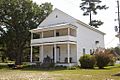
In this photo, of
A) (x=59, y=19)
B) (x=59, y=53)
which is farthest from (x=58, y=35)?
(x=59, y=53)

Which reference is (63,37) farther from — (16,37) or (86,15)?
(86,15)

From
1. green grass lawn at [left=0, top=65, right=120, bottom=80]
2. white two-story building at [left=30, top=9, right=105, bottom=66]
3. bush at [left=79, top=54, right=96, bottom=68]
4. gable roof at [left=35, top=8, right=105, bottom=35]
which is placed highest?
gable roof at [left=35, top=8, right=105, bottom=35]

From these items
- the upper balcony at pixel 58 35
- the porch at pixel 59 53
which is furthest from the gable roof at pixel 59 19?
the porch at pixel 59 53

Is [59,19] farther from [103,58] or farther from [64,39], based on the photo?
[103,58]

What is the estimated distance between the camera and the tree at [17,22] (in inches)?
1960

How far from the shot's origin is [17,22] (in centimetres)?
5025

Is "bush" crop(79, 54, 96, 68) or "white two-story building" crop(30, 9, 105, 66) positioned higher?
"white two-story building" crop(30, 9, 105, 66)

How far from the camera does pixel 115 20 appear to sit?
4628 centimetres

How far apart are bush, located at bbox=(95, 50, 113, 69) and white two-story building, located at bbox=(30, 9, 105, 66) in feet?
14.4

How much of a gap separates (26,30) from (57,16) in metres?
9.17

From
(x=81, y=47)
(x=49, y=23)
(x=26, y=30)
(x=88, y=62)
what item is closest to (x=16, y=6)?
(x=26, y=30)

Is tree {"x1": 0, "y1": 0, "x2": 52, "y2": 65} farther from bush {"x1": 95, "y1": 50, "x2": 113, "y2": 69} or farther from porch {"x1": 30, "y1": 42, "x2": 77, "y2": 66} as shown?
bush {"x1": 95, "y1": 50, "x2": 113, "y2": 69}

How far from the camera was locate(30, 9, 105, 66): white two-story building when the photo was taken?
131 feet

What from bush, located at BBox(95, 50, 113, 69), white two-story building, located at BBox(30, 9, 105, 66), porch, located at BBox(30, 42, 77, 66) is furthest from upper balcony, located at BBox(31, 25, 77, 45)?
bush, located at BBox(95, 50, 113, 69)
